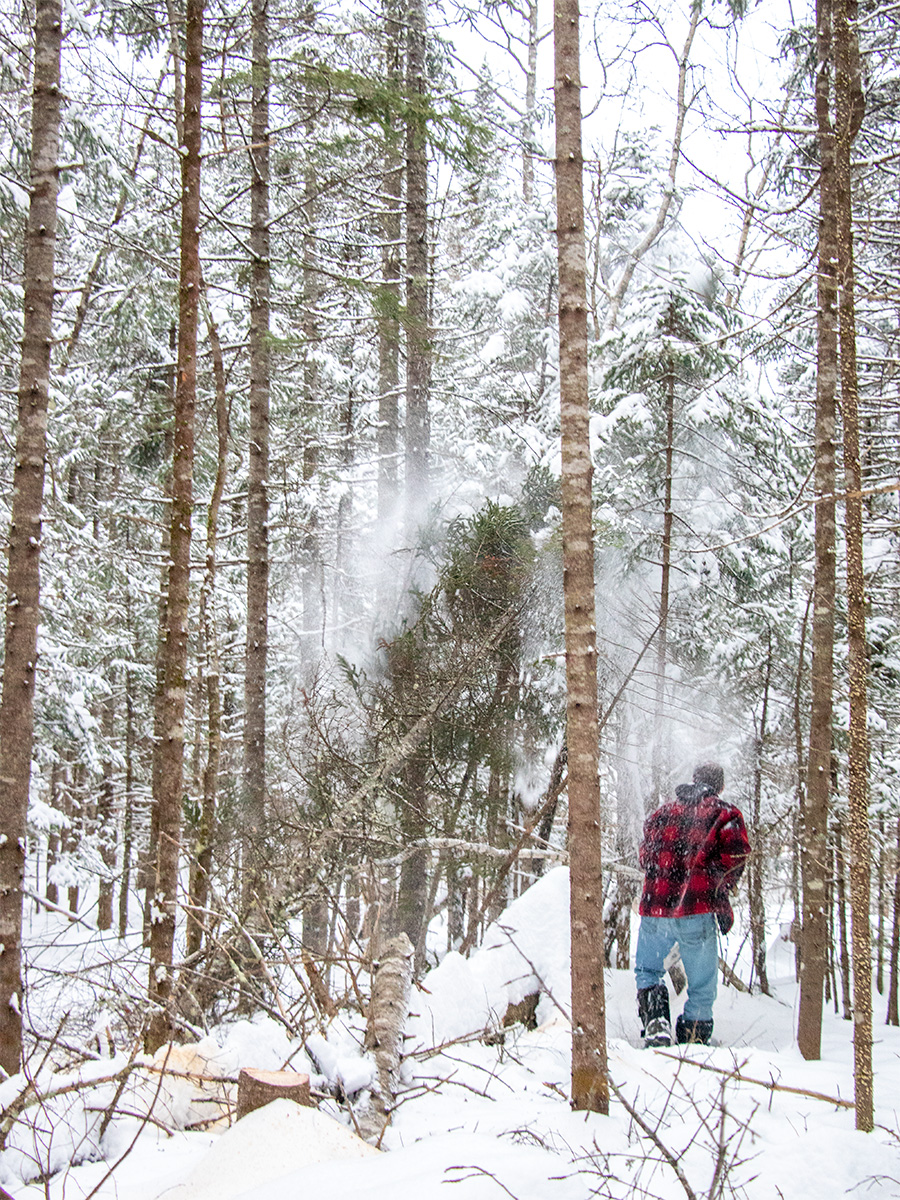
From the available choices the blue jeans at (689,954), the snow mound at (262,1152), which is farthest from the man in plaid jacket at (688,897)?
the snow mound at (262,1152)

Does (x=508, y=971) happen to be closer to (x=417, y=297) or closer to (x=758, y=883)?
(x=758, y=883)

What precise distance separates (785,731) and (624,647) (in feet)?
10.3

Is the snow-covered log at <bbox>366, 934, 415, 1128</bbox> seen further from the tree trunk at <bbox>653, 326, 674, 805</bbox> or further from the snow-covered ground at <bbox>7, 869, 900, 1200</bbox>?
the tree trunk at <bbox>653, 326, 674, 805</bbox>

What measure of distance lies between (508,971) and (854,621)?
363cm

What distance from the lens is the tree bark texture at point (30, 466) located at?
5.60 metres

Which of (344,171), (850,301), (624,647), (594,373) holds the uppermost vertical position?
(344,171)

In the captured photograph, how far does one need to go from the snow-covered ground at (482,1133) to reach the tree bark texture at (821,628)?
0.95m

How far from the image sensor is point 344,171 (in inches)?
426

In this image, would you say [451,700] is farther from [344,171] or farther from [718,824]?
[344,171]

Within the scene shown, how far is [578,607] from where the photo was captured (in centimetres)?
463

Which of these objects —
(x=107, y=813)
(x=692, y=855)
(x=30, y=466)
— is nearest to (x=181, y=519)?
(x=30, y=466)

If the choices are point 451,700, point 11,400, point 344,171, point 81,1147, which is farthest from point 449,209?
point 81,1147

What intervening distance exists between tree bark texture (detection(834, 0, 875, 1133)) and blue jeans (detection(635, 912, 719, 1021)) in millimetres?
1530

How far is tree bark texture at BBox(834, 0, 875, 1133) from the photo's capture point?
4086mm
